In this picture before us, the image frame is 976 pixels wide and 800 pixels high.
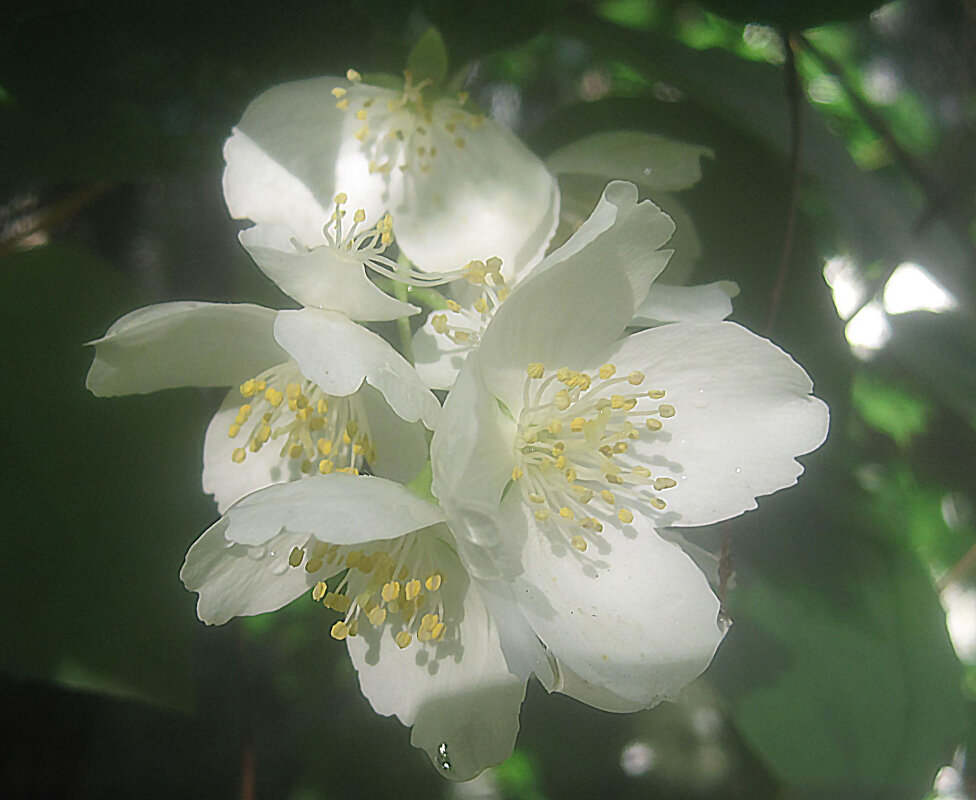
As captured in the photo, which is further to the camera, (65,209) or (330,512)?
(65,209)

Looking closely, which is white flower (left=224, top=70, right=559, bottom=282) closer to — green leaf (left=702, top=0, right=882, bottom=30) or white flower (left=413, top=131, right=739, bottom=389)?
white flower (left=413, top=131, right=739, bottom=389)

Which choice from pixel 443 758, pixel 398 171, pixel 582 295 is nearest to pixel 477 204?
pixel 398 171

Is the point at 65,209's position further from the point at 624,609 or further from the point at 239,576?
the point at 624,609

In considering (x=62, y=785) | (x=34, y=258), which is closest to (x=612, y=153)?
(x=34, y=258)

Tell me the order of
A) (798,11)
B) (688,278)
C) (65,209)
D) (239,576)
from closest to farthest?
(239,576), (798,11), (688,278), (65,209)

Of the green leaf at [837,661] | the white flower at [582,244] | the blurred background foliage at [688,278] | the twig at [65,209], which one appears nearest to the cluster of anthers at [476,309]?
the white flower at [582,244]

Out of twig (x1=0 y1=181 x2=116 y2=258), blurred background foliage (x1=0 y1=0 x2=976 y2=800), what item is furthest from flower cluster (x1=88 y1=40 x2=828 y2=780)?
twig (x1=0 y1=181 x2=116 y2=258)

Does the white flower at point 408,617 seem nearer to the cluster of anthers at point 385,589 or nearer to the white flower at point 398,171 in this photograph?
the cluster of anthers at point 385,589
